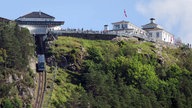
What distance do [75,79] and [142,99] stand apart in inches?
519

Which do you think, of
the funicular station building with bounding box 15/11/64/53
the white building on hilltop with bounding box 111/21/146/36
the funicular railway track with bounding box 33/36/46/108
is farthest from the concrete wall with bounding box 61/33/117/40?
the white building on hilltop with bounding box 111/21/146/36

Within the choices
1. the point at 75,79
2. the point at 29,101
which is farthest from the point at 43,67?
the point at 29,101

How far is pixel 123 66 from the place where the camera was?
12781 centimetres

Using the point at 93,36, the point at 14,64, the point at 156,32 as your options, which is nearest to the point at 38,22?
the point at 93,36

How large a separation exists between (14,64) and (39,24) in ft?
99.7

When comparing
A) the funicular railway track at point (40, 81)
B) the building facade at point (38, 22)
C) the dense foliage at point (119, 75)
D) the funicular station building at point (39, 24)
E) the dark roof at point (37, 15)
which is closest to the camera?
the funicular railway track at point (40, 81)

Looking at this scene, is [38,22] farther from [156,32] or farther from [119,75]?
[156,32]

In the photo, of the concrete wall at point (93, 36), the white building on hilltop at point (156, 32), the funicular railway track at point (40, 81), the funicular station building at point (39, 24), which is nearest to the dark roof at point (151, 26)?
the white building on hilltop at point (156, 32)

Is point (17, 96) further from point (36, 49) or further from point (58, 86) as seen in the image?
point (36, 49)

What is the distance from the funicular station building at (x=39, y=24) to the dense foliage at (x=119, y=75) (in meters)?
4.03

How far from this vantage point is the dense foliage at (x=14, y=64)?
10562 cm

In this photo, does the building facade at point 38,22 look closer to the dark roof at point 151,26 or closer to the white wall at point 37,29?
the white wall at point 37,29

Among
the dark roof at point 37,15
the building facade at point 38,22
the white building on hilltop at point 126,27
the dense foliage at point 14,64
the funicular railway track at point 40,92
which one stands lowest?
the funicular railway track at point 40,92

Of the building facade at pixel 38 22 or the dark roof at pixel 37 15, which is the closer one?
the building facade at pixel 38 22
